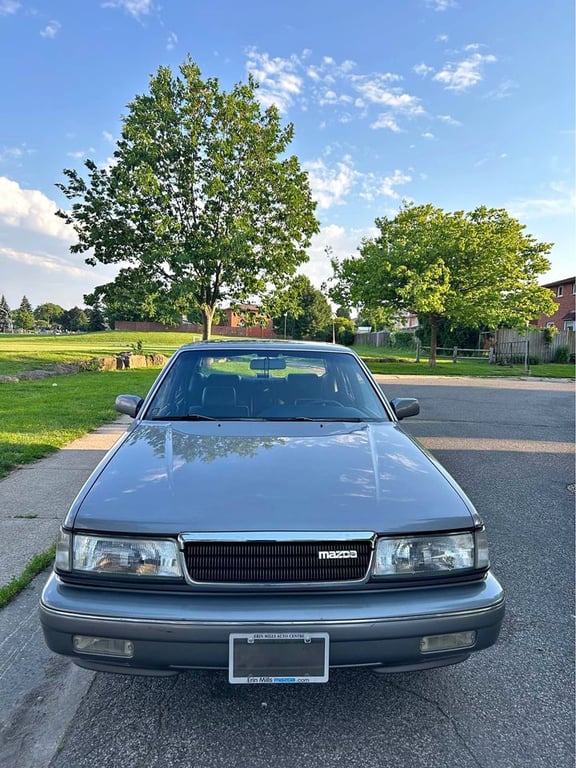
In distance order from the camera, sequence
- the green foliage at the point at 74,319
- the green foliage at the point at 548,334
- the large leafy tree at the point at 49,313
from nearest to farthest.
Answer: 1. the green foliage at the point at 548,334
2. the green foliage at the point at 74,319
3. the large leafy tree at the point at 49,313

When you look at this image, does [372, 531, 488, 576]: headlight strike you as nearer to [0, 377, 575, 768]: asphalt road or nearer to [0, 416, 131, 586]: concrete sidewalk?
[0, 377, 575, 768]: asphalt road

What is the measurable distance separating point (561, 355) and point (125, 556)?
3248 centimetres

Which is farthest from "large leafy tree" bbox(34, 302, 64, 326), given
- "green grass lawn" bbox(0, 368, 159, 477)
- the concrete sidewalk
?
the concrete sidewalk

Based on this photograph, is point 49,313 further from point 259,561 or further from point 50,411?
point 259,561

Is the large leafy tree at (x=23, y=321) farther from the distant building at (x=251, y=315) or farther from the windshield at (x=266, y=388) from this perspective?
the windshield at (x=266, y=388)

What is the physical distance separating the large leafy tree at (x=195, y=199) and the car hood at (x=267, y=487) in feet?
49.2

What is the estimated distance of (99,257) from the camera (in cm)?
1784

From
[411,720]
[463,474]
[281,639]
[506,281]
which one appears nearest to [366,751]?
[411,720]

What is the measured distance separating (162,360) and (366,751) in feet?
71.7

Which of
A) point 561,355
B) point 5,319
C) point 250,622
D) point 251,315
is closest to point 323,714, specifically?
point 250,622

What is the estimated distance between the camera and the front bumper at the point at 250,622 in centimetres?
171

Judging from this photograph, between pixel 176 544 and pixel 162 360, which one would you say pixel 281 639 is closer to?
pixel 176 544

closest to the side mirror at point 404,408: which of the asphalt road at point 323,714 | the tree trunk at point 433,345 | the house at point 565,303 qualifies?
the asphalt road at point 323,714

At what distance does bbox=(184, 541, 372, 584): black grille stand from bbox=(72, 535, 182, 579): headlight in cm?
7
